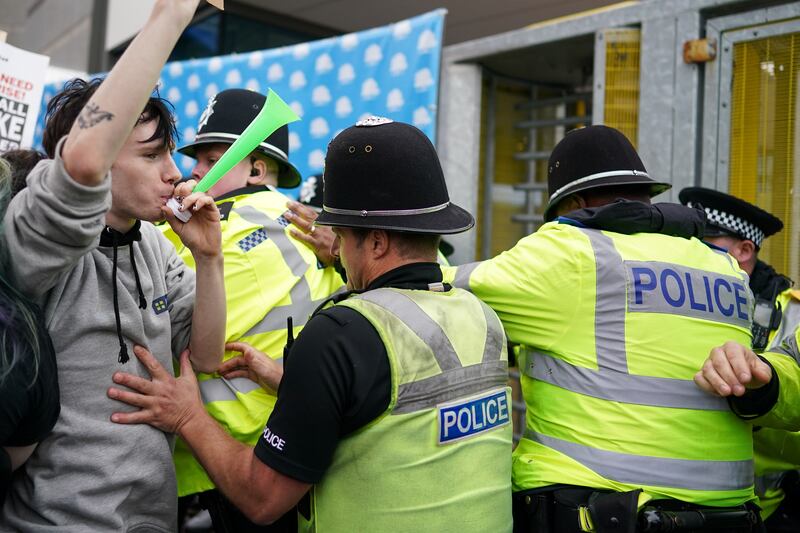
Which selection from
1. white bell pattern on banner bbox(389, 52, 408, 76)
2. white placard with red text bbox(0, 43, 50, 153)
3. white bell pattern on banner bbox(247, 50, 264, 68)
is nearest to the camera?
white placard with red text bbox(0, 43, 50, 153)

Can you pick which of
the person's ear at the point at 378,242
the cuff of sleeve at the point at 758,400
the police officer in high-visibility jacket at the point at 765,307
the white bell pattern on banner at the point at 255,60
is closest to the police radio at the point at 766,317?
the police officer in high-visibility jacket at the point at 765,307

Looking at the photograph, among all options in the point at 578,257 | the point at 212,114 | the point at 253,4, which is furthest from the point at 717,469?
the point at 253,4

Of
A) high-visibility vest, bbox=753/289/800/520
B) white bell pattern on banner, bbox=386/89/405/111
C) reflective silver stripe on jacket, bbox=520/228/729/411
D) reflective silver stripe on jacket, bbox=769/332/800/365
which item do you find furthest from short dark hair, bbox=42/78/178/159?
white bell pattern on banner, bbox=386/89/405/111

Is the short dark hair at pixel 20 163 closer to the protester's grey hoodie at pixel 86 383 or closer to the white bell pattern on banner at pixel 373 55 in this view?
the protester's grey hoodie at pixel 86 383

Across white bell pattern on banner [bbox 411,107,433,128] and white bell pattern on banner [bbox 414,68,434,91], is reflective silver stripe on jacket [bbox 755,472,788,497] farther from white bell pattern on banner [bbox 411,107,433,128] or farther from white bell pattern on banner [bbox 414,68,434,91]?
white bell pattern on banner [bbox 414,68,434,91]

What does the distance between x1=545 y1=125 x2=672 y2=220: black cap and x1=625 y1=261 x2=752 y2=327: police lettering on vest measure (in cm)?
36

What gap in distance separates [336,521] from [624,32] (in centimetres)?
310

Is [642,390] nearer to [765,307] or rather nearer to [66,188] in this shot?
[765,307]

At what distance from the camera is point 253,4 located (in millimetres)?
10078

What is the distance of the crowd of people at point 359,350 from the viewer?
1756 mm

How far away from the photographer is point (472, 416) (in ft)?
6.46

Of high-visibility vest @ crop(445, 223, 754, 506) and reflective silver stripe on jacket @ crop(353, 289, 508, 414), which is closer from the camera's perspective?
reflective silver stripe on jacket @ crop(353, 289, 508, 414)

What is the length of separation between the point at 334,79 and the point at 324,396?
403cm

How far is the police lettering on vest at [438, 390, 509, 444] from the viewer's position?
6.24ft
